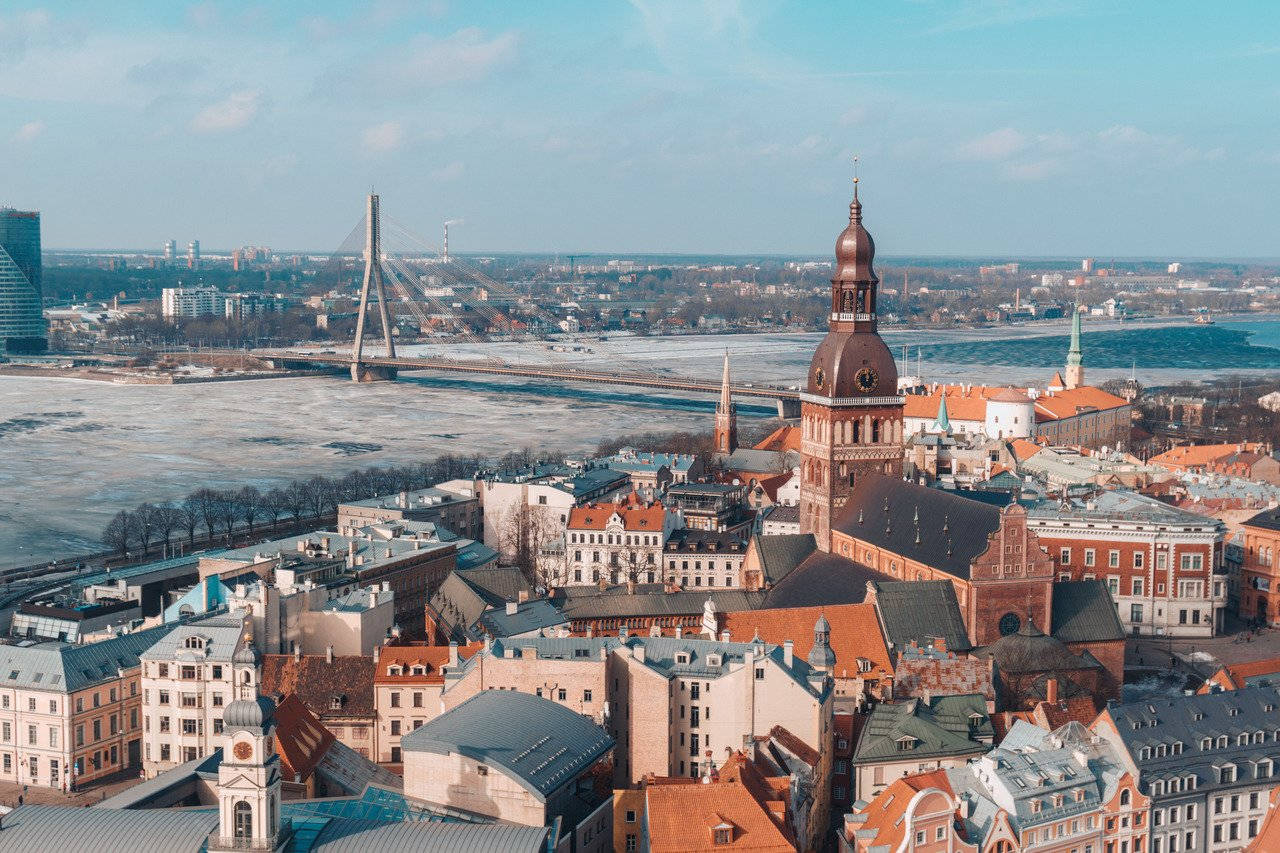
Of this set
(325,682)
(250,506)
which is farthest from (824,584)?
(250,506)

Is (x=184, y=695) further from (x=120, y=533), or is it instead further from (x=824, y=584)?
(x=120, y=533)

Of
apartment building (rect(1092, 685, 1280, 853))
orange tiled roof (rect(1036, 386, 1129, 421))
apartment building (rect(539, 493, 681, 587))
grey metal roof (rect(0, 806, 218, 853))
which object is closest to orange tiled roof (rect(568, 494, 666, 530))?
apartment building (rect(539, 493, 681, 587))

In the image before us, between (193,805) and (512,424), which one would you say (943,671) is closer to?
(193,805)

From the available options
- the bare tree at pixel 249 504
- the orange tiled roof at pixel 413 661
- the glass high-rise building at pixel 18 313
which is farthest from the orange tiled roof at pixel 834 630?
the glass high-rise building at pixel 18 313

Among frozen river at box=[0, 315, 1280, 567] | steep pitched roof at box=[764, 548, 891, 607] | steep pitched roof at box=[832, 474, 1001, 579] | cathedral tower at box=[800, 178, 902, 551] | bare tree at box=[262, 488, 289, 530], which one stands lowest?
frozen river at box=[0, 315, 1280, 567]

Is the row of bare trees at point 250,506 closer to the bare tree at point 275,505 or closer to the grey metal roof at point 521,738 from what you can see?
the bare tree at point 275,505

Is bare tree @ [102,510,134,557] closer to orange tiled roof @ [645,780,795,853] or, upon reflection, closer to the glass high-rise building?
orange tiled roof @ [645,780,795,853]

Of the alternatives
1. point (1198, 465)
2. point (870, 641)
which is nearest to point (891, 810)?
point (870, 641)
